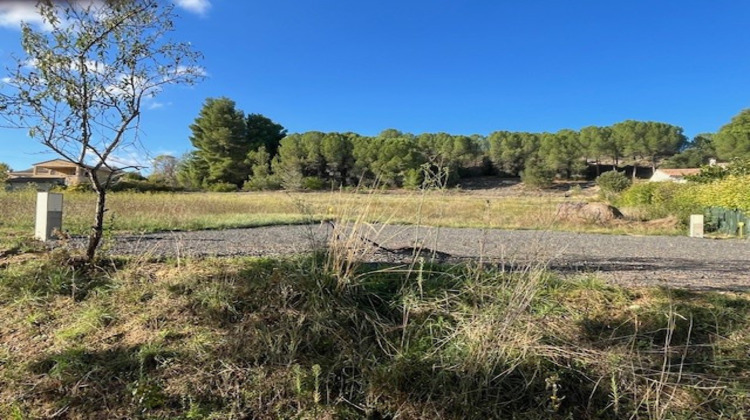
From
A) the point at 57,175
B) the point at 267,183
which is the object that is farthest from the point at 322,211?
the point at 57,175

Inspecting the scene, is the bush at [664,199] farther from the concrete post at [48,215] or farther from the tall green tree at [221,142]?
the tall green tree at [221,142]

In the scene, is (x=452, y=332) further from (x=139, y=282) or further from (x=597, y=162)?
(x=597, y=162)

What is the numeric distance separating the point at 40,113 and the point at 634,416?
4642 mm

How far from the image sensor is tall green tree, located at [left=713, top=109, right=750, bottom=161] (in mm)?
51781

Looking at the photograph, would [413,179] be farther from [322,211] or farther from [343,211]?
[322,211]

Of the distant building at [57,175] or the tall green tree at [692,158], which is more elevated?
the tall green tree at [692,158]

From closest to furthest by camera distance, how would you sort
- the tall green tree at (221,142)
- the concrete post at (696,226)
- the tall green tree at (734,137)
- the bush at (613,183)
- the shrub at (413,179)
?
1. the shrub at (413,179)
2. the concrete post at (696,226)
3. the bush at (613,183)
4. the tall green tree at (734,137)
5. the tall green tree at (221,142)

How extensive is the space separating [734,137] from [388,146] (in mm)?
45884

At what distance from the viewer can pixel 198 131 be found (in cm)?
6022

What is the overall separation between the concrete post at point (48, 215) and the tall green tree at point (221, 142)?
51.9 metres

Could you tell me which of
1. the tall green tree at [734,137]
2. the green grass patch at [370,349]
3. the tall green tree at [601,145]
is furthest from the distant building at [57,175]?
the tall green tree at [601,145]

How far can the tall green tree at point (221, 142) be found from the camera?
56531 millimetres

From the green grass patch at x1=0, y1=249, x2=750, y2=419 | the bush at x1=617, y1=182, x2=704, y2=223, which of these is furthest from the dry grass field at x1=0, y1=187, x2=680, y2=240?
the bush at x1=617, y1=182, x2=704, y2=223

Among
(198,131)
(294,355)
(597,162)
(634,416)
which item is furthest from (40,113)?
(597,162)
